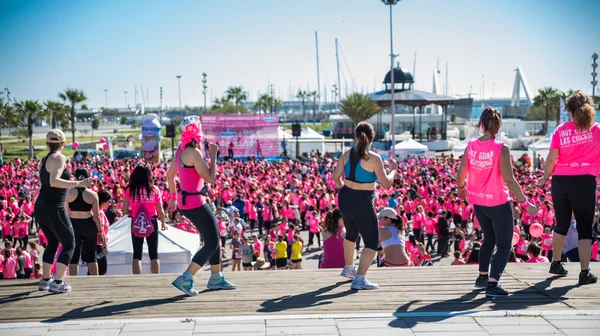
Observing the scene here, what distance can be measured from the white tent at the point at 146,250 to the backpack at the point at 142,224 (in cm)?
283

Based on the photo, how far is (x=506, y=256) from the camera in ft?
15.4

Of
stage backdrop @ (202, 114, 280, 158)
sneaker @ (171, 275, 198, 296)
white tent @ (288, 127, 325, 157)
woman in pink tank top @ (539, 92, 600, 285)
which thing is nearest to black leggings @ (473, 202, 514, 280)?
woman in pink tank top @ (539, 92, 600, 285)

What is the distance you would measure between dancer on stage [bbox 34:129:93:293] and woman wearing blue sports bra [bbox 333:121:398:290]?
6.88 ft

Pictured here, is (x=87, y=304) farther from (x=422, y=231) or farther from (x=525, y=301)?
(x=422, y=231)

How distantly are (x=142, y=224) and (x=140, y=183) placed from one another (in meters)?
0.45

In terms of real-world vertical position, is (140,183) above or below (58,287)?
above

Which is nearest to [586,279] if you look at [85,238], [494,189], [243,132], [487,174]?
[494,189]

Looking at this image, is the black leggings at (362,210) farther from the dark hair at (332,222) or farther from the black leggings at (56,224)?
the black leggings at (56,224)

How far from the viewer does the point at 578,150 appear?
16.0 ft

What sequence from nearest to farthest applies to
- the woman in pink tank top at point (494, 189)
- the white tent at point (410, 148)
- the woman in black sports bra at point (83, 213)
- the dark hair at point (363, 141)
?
the woman in pink tank top at point (494, 189) < the dark hair at point (363, 141) < the woman in black sports bra at point (83, 213) < the white tent at point (410, 148)

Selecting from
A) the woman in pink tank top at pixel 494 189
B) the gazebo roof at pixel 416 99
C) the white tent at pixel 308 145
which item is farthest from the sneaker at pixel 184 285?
the gazebo roof at pixel 416 99

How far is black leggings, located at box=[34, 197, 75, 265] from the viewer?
197 inches

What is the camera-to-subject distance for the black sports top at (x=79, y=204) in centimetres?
592

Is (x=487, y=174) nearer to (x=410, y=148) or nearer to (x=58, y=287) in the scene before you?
(x=58, y=287)
